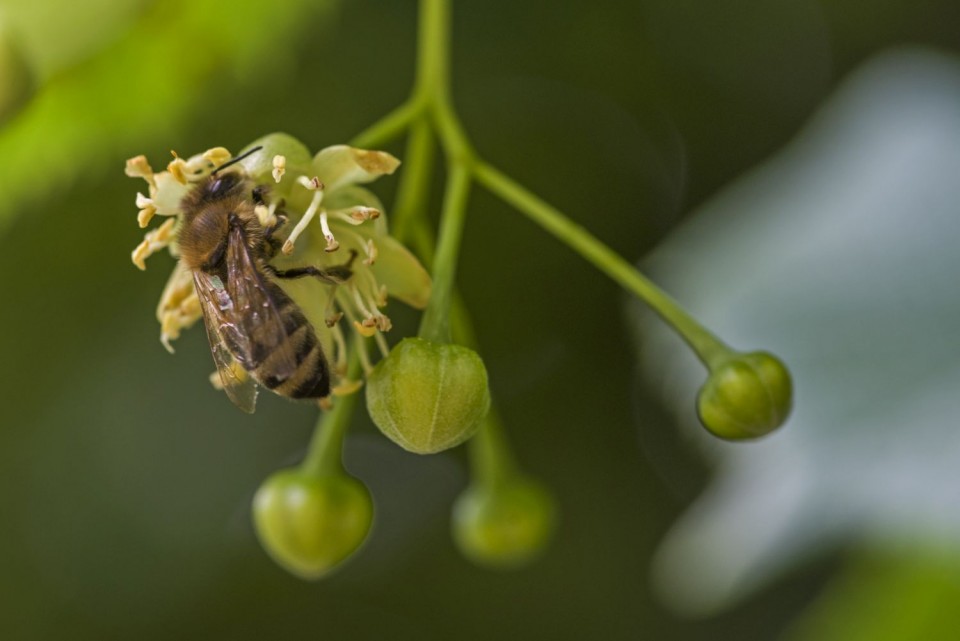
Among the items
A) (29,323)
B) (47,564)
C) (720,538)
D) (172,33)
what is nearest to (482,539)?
(720,538)

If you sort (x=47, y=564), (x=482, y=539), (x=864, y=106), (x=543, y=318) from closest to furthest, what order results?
(x=482, y=539) < (x=864, y=106) < (x=543, y=318) < (x=47, y=564)

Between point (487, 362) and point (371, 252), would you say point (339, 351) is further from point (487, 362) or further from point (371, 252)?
point (487, 362)

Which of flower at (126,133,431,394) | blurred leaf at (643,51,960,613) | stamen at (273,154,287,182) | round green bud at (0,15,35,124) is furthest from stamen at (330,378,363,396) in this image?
blurred leaf at (643,51,960,613)

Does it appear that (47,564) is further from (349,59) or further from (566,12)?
(566,12)

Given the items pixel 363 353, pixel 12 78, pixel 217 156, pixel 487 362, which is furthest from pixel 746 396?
pixel 487 362

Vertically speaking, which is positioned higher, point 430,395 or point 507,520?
point 430,395

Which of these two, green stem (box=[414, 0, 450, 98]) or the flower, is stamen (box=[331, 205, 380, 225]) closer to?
the flower
